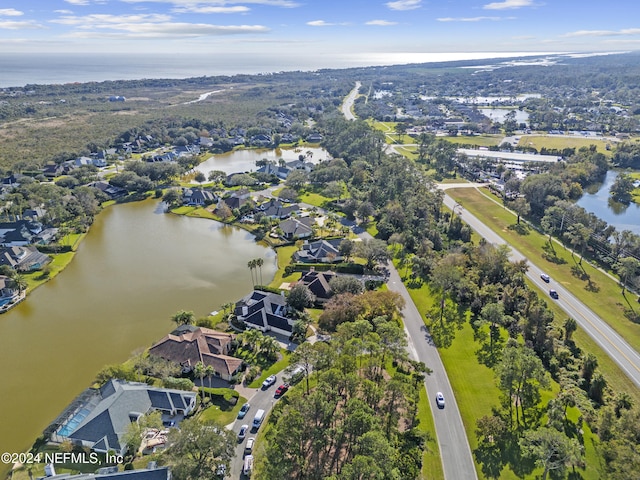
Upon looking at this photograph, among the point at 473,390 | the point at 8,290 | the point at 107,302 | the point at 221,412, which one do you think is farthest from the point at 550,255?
the point at 8,290

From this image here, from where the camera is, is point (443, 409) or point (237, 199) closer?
point (443, 409)

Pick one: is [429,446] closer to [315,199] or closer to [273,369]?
[273,369]

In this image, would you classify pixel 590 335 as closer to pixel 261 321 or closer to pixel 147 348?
pixel 261 321

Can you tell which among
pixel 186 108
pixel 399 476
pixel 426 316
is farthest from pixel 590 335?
pixel 186 108

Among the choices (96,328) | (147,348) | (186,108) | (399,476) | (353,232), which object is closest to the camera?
(399,476)

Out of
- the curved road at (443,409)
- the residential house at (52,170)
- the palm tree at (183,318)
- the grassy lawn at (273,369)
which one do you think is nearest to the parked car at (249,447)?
the grassy lawn at (273,369)

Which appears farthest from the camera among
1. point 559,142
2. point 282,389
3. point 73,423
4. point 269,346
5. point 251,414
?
point 559,142
